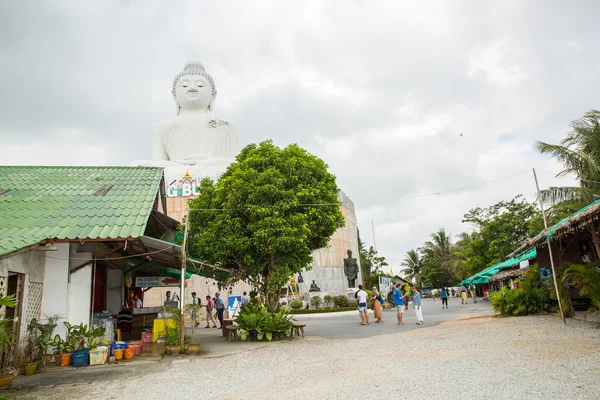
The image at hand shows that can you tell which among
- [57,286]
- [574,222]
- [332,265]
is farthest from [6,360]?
[332,265]

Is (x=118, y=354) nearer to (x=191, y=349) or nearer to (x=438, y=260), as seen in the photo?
(x=191, y=349)

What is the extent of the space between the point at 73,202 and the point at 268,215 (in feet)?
14.4

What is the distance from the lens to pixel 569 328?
30.3 feet

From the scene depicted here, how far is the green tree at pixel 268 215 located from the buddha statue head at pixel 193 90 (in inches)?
805

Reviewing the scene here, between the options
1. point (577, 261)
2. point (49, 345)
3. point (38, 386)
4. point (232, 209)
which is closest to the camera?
point (38, 386)

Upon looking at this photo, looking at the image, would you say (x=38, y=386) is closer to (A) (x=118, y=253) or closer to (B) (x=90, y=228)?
(B) (x=90, y=228)

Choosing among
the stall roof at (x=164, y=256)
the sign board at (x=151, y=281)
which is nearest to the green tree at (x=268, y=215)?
the stall roof at (x=164, y=256)

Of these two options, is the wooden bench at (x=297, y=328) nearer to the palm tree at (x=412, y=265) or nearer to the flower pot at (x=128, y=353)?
the flower pot at (x=128, y=353)

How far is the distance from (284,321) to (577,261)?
357 inches

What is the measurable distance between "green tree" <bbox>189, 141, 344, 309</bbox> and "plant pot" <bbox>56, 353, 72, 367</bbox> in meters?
3.86

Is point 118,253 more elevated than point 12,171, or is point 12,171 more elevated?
point 12,171

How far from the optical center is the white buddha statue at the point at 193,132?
3008 cm

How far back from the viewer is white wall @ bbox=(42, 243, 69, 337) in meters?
8.48

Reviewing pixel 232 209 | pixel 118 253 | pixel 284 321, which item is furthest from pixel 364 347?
pixel 118 253
